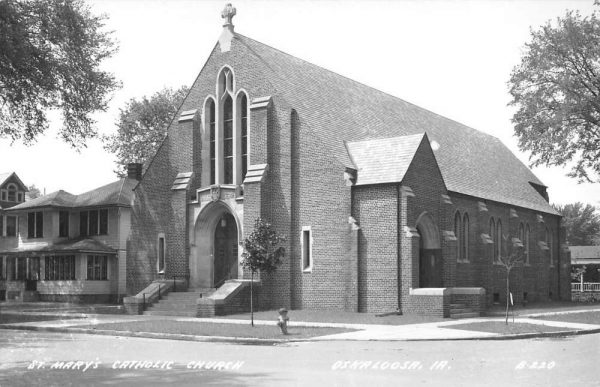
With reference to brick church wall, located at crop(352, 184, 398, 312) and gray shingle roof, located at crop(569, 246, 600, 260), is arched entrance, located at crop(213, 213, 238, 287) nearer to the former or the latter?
brick church wall, located at crop(352, 184, 398, 312)

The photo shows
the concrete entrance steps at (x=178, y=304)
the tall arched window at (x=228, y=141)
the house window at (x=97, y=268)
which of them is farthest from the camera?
the house window at (x=97, y=268)

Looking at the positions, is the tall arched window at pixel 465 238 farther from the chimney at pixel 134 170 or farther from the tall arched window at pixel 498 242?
the chimney at pixel 134 170

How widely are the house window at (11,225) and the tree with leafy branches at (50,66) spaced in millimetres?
20375

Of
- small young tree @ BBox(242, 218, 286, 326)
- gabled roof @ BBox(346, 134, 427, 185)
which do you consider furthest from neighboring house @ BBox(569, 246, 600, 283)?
small young tree @ BBox(242, 218, 286, 326)

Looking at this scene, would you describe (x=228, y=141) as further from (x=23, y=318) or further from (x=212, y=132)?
(x=23, y=318)

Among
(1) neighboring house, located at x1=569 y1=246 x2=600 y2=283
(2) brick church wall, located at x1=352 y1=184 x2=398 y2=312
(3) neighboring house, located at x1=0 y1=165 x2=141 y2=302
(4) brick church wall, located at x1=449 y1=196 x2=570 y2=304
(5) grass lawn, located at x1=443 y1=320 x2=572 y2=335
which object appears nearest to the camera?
(5) grass lawn, located at x1=443 y1=320 x2=572 y2=335

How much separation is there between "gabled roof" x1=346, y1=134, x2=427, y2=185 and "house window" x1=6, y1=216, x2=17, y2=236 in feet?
100

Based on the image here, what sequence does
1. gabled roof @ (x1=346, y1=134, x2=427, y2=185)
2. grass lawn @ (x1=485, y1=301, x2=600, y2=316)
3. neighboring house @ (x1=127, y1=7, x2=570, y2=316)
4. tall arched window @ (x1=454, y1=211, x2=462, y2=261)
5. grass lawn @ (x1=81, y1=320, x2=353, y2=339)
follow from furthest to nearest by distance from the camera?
1. tall arched window @ (x1=454, y1=211, x2=462, y2=261)
2. grass lawn @ (x1=485, y1=301, x2=600, y2=316)
3. gabled roof @ (x1=346, y1=134, x2=427, y2=185)
4. neighboring house @ (x1=127, y1=7, x2=570, y2=316)
5. grass lawn @ (x1=81, y1=320, x2=353, y2=339)

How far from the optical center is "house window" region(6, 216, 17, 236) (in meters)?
54.1

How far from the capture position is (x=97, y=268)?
47188mm

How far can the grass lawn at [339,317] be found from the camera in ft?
88.5

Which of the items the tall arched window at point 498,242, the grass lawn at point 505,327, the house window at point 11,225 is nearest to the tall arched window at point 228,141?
the grass lawn at point 505,327

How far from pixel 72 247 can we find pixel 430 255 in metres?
22.7

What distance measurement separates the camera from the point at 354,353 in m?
17.2
